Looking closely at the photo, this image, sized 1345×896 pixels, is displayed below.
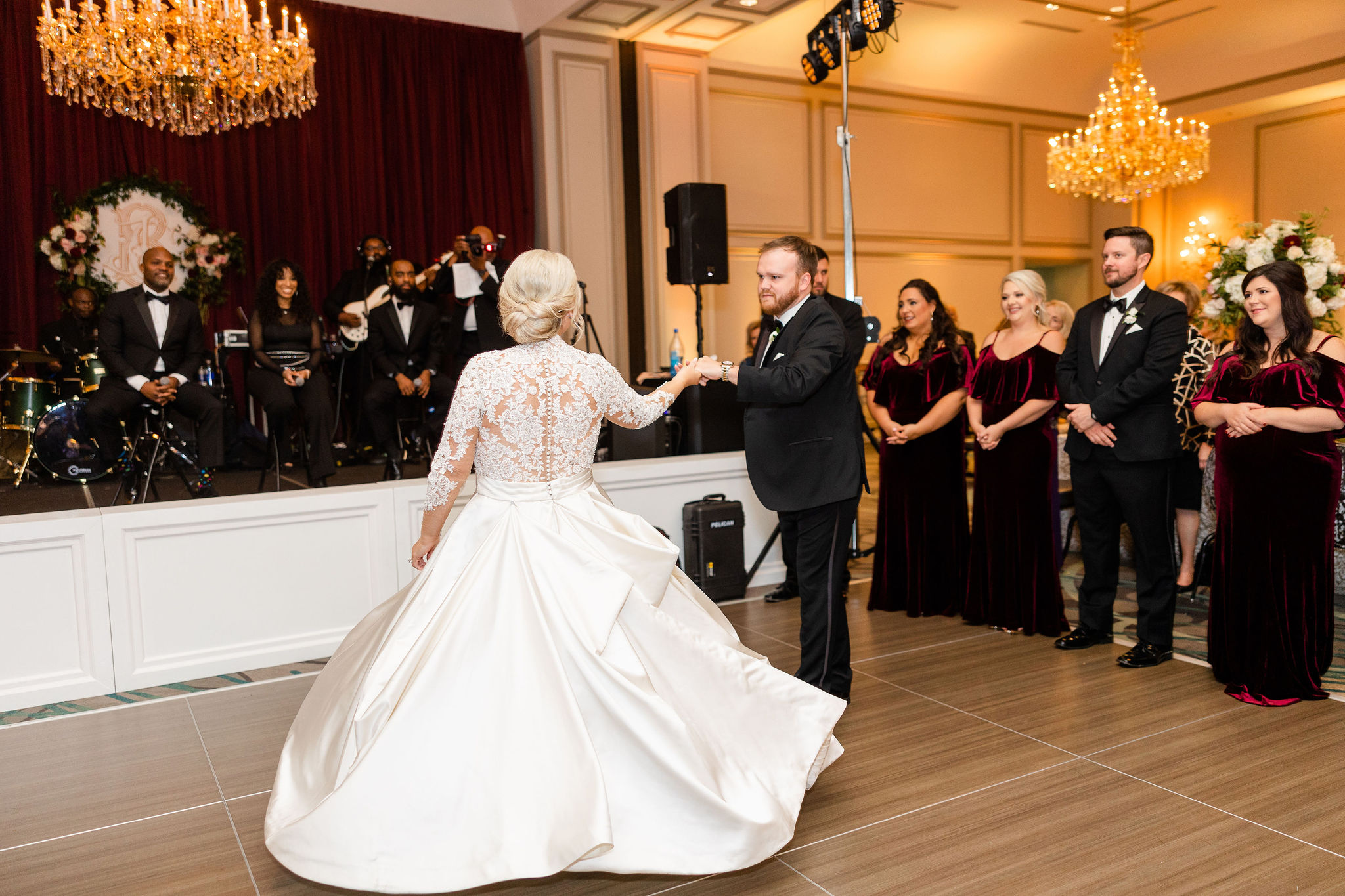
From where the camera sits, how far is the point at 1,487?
6.77 meters

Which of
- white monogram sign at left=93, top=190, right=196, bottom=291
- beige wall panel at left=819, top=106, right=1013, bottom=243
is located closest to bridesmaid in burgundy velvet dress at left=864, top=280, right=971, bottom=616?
white monogram sign at left=93, top=190, right=196, bottom=291

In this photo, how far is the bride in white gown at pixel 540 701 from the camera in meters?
2.15

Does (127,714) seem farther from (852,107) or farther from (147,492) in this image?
(852,107)

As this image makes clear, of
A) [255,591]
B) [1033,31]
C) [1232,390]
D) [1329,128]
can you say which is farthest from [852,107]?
[255,591]

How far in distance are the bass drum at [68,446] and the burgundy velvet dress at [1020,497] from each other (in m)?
5.70

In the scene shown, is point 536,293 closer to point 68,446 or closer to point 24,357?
point 24,357

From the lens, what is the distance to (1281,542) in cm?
340

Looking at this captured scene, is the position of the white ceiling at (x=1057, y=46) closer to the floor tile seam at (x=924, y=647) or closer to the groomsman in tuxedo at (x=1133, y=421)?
the groomsman in tuxedo at (x=1133, y=421)

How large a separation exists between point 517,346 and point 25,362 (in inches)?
218

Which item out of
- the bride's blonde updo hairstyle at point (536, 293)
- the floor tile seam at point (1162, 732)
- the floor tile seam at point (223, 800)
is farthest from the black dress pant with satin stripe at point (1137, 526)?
the floor tile seam at point (223, 800)

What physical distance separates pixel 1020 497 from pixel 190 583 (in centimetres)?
341

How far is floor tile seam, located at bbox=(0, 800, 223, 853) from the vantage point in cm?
256

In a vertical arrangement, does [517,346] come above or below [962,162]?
below

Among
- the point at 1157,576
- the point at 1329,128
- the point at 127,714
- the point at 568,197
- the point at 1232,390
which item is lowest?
the point at 127,714
